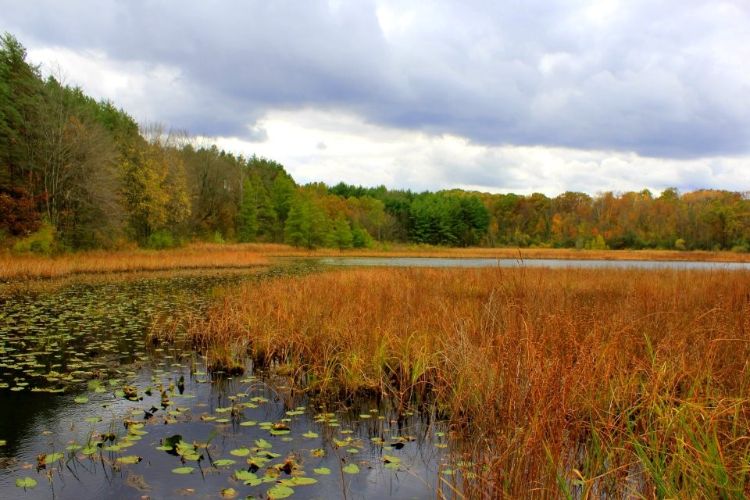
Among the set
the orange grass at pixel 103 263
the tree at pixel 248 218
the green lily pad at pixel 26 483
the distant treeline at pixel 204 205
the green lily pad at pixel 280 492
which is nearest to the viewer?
the green lily pad at pixel 280 492

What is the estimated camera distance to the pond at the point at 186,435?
412 cm

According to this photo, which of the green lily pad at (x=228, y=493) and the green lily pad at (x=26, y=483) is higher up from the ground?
the green lily pad at (x=26, y=483)

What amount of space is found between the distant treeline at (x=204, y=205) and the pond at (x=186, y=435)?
23467 mm

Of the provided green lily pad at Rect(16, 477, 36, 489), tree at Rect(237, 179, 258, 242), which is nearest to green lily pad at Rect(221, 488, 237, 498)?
green lily pad at Rect(16, 477, 36, 489)

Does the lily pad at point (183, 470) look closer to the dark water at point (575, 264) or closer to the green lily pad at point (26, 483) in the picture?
the green lily pad at point (26, 483)

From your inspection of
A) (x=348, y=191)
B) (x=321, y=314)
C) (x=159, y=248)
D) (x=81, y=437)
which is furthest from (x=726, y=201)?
(x=81, y=437)

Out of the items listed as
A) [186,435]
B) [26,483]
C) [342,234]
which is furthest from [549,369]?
[342,234]

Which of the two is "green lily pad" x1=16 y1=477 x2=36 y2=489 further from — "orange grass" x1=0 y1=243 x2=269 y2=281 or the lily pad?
"orange grass" x1=0 y1=243 x2=269 y2=281

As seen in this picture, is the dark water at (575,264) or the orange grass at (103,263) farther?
the dark water at (575,264)

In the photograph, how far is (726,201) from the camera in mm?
76125

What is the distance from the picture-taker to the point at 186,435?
5164 mm

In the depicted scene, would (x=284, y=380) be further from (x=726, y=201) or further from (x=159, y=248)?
(x=726, y=201)

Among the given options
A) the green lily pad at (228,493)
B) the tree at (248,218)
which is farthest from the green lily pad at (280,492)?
the tree at (248,218)

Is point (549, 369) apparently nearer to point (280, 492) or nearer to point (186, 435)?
point (280, 492)
